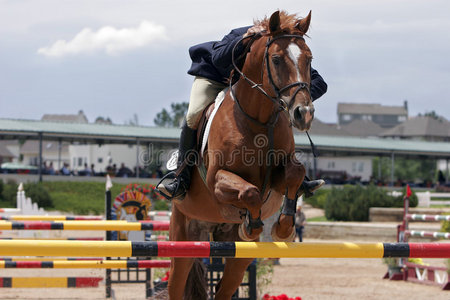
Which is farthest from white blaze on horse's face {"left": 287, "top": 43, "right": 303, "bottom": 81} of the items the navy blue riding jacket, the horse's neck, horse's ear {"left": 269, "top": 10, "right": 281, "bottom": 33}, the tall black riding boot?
the tall black riding boot

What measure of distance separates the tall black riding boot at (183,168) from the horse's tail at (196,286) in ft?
2.99

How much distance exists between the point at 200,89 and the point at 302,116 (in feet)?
5.85

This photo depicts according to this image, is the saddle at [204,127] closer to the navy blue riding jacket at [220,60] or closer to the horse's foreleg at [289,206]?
the navy blue riding jacket at [220,60]

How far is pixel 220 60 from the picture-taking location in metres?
4.98

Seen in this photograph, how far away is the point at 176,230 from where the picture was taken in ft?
18.9

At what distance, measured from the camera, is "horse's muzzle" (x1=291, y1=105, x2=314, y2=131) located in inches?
153

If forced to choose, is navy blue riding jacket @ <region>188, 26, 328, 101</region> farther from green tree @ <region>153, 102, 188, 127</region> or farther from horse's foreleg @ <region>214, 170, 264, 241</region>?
green tree @ <region>153, 102, 188, 127</region>

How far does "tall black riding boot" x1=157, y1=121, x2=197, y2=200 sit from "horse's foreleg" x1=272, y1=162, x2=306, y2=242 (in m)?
1.16

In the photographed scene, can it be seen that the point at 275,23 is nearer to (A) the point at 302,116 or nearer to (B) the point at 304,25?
(B) the point at 304,25

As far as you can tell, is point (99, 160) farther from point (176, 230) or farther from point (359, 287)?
point (176, 230)

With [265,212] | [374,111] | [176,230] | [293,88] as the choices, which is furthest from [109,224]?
[374,111]

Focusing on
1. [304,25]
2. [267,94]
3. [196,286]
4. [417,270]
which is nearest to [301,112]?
[267,94]

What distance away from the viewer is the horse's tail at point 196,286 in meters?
5.93

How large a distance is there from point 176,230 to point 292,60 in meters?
2.23
